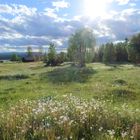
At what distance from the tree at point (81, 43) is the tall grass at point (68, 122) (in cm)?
8453

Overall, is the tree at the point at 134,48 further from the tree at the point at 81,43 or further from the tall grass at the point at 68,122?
the tall grass at the point at 68,122

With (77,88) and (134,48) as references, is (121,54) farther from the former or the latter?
(77,88)

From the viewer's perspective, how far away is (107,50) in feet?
421

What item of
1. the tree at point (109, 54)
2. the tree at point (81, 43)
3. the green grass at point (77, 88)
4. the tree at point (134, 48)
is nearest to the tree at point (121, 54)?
the tree at point (109, 54)

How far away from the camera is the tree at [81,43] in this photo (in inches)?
3880

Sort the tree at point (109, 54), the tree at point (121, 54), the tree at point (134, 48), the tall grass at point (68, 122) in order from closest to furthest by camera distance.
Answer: the tall grass at point (68, 122) → the tree at point (134, 48) → the tree at point (109, 54) → the tree at point (121, 54)

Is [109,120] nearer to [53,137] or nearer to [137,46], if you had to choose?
[53,137]

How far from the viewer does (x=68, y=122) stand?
11.6m

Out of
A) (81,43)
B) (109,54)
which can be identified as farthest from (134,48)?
(109,54)

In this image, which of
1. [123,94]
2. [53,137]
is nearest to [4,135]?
[53,137]

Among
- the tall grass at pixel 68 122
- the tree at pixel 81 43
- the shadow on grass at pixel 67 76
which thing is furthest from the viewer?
the tree at pixel 81 43

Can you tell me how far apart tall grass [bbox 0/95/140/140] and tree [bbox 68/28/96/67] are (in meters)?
84.5

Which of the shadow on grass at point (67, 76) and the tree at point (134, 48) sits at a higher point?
the tree at point (134, 48)

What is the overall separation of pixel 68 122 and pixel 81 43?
8761 cm
